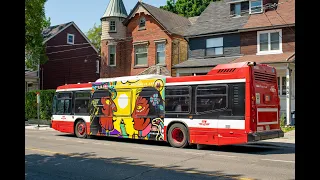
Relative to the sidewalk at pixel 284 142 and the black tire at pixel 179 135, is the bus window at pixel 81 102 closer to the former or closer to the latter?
the black tire at pixel 179 135

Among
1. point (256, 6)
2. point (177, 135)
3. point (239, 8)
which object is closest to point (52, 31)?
point (239, 8)

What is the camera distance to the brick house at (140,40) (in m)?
29.9

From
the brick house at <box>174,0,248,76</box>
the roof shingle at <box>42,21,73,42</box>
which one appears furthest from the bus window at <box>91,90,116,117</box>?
the roof shingle at <box>42,21,73,42</box>

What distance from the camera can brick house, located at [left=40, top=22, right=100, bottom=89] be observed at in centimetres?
4059

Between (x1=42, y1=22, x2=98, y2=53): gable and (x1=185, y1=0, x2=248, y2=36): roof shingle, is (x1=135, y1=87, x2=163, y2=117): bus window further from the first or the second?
(x1=42, y1=22, x2=98, y2=53): gable

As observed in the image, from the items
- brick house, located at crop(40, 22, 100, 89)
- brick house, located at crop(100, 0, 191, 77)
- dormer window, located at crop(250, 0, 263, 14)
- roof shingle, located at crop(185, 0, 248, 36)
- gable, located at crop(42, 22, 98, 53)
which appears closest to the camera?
dormer window, located at crop(250, 0, 263, 14)

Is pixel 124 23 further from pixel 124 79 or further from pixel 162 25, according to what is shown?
pixel 124 79

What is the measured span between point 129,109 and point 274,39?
1350cm

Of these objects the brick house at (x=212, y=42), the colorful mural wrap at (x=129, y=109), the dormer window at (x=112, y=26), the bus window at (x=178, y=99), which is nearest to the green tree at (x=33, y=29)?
the dormer window at (x=112, y=26)

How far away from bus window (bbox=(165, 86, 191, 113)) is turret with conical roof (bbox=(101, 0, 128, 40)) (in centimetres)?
1934

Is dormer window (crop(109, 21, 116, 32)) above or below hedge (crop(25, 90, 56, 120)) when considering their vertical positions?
above

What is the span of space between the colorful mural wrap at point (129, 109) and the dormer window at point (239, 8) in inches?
581
